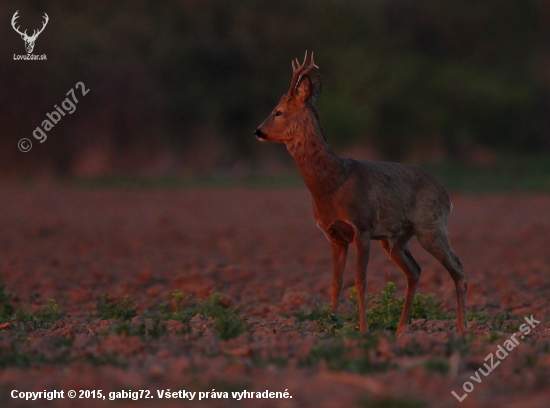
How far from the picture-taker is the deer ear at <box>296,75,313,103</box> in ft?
29.7

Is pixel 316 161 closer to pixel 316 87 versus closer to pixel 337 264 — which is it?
pixel 316 87

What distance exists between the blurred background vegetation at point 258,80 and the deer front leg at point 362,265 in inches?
1080

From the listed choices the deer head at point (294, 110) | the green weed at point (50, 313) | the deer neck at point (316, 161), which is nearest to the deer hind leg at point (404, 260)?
the deer neck at point (316, 161)

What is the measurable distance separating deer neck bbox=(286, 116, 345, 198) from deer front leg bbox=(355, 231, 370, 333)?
534mm

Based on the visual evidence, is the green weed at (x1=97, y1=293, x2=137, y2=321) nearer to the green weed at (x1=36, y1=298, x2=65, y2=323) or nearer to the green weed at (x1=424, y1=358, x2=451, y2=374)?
the green weed at (x1=36, y1=298, x2=65, y2=323)

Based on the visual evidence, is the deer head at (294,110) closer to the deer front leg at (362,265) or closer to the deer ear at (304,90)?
the deer ear at (304,90)

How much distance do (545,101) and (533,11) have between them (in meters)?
6.87

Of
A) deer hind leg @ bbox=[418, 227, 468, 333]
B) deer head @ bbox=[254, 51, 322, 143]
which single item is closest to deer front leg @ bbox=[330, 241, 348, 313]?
deer hind leg @ bbox=[418, 227, 468, 333]

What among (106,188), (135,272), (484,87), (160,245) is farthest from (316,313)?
(484,87)

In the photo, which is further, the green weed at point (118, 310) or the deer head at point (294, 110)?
the green weed at point (118, 310)

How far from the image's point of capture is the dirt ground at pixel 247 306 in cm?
566

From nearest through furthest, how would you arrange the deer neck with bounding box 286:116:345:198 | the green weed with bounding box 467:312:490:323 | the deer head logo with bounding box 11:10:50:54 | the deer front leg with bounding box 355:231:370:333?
the deer front leg with bounding box 355:231:370:333, the deer neck with bounding box 286:116:345:198, the green weed with bounding box 467:312:490:323, the deer head logo with bounding box 11:10:50:54

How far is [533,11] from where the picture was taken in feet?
190

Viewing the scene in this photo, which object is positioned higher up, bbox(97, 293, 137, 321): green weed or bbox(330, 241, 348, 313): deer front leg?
bbox(330, 241, 348, 313): deer front leg
